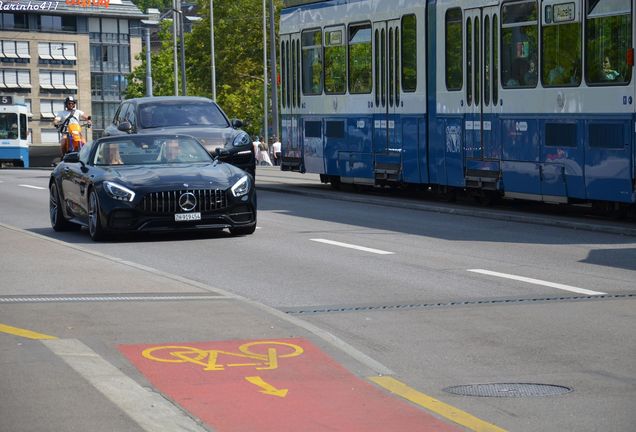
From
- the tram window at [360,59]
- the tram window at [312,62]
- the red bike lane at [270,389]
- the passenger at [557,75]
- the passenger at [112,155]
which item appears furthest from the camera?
the tram window at [312,62]

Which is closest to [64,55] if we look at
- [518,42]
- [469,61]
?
[469,61]

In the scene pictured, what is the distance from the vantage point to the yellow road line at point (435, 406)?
729 centimetres

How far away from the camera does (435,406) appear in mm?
7801

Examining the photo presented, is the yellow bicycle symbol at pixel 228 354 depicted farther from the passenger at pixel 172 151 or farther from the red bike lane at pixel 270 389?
the passenger at pixel 172 151

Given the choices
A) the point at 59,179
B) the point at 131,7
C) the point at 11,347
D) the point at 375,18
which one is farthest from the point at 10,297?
the point at 131,7

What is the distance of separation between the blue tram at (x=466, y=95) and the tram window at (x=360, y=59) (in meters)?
0.04

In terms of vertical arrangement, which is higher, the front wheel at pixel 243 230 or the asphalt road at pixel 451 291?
the front wheel at pixel 243 230

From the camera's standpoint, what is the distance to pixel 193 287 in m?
12.9

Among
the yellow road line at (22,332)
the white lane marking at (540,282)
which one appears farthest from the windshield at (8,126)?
the yellow road line at (22,332)

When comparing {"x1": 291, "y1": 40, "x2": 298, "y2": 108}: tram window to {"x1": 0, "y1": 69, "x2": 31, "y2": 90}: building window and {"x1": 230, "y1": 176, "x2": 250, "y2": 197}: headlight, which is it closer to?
{"x1": 230, "y1": 176, "x2": 250, "y2": 197}: headlight

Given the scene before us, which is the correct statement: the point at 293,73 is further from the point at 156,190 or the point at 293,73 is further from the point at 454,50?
the point at 156,190

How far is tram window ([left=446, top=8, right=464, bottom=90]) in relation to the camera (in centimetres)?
2441

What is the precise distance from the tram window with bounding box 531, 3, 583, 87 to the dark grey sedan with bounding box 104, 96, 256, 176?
672 centimetres

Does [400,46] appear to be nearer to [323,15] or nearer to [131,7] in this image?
[323,15]
